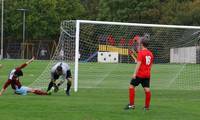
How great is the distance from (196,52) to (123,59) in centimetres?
895

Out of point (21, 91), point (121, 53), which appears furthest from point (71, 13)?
point (21, 91)

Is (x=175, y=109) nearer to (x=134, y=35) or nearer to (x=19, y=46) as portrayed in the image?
(x=134, y=35)

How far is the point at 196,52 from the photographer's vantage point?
41750 mm

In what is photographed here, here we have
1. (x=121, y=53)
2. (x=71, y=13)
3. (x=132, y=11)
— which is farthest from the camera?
(x=71, y=13)

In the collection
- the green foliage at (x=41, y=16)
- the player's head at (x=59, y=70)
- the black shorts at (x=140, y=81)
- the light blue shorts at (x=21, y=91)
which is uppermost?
the green foliage at (x=41, y=16)

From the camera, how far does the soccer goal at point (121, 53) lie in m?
27.0

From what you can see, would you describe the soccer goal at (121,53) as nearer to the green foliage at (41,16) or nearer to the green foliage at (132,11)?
the green foliage at (132,11)

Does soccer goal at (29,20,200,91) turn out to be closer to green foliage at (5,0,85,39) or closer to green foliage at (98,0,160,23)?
green foliage at (98,0,160,23)

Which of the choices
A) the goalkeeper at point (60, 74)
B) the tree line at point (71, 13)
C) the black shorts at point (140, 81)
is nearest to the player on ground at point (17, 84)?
the goalkeeper at point (60, 74)

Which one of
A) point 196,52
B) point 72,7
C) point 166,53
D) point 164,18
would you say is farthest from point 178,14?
point 166,53

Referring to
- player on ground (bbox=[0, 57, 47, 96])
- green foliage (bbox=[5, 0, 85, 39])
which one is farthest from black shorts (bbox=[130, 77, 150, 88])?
green foliage (bbox=[5, 0, 85, 39])

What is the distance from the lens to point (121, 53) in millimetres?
34250

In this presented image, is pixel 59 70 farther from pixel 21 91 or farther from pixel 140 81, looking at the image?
pixel 140 81

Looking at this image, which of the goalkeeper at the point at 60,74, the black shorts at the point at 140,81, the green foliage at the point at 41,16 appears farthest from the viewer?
the green foliage at the point at 41,16
